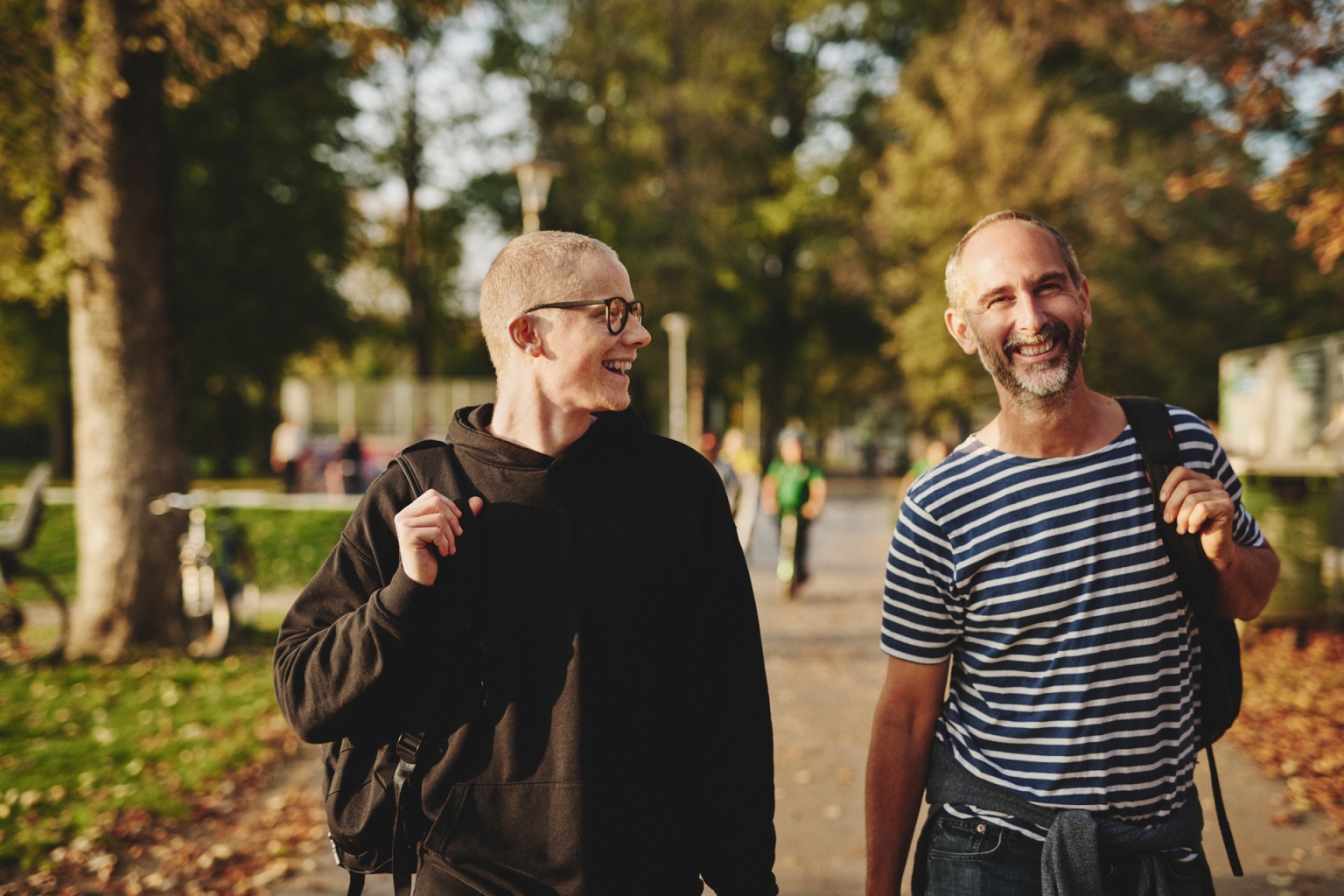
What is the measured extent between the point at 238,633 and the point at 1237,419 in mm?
17567

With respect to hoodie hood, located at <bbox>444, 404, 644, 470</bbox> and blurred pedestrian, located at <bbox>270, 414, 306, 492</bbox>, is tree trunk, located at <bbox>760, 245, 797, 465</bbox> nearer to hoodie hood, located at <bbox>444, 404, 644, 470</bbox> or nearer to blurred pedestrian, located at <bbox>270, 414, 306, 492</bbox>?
blurred pedestrian, located at <bbox>270, 414, 306, 492</bbox>

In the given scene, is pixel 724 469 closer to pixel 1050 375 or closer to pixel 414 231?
pixel 1050 375

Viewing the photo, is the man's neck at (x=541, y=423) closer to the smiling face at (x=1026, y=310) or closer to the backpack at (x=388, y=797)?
the backpack at (x=388, y=797)

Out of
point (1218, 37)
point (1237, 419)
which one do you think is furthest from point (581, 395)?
point (1237, 419)

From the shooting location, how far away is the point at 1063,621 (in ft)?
6.85

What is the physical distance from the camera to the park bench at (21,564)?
327 inches

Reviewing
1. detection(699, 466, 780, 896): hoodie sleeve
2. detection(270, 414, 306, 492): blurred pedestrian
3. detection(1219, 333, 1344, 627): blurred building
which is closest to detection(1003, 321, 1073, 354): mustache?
detection(699, 466, 780, 896): hoodie sleeve

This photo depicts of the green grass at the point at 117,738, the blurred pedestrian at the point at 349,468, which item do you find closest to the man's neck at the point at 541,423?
the green grass at the point at 117,738

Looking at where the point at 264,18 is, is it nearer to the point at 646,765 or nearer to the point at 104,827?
the point at 104,827

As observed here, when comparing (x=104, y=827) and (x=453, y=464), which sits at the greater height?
(x=453, y=464)

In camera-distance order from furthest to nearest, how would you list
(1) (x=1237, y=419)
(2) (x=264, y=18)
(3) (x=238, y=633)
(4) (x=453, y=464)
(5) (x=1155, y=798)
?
(1) (x=1237, y=419) → (3) (x=238, y=633) → (2) (x=264, y=18) → (4) (x=453, y=464) → (5) (x=1155, y=798)

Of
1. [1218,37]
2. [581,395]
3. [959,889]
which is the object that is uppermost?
[1218,37]

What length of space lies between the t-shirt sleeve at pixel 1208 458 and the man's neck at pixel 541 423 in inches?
50.1

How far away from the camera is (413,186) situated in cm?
3306
